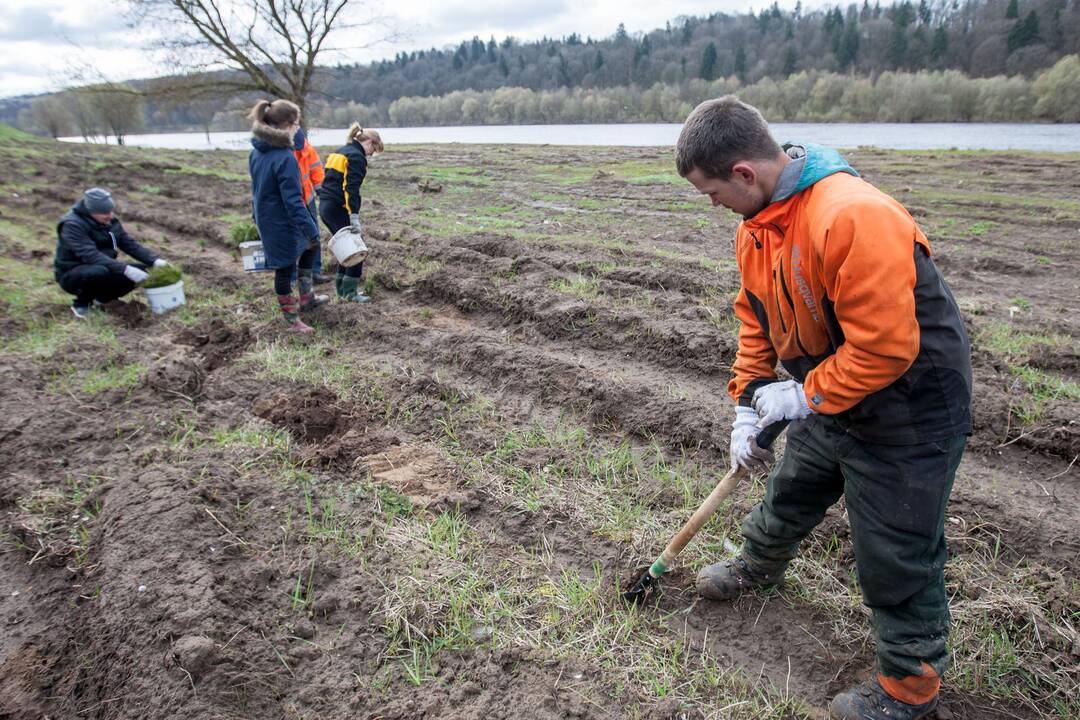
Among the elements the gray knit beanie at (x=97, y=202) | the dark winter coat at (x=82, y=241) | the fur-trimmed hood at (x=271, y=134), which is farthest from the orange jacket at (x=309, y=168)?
the dark winter coat at (x=82, y=241)

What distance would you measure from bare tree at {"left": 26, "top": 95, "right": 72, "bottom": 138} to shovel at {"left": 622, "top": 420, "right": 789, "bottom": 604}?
188 ft

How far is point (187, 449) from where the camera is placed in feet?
12.2

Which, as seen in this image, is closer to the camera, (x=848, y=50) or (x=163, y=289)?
(x=163, y=289)

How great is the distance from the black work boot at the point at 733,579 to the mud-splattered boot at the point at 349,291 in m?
4.82

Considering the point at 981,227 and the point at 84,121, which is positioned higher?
the point at 84,121

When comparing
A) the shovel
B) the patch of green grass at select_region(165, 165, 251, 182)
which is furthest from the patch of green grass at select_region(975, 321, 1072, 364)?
the patch of green grass at select_region(165, 165, 251, 182)

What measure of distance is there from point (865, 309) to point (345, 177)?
5.50m

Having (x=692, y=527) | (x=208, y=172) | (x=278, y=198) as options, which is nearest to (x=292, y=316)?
(x=278, y=198)

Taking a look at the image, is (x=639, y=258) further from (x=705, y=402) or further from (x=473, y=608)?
(x=473, y=608)

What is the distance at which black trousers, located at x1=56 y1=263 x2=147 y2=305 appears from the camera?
5992 mm

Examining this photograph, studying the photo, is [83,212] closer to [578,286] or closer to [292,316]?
[292,316]

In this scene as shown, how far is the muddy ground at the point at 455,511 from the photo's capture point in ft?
7.63

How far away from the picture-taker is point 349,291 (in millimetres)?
6457

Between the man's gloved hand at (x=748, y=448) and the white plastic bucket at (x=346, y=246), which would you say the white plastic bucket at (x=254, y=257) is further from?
the man's gloved hand at (x=748, y=448)
